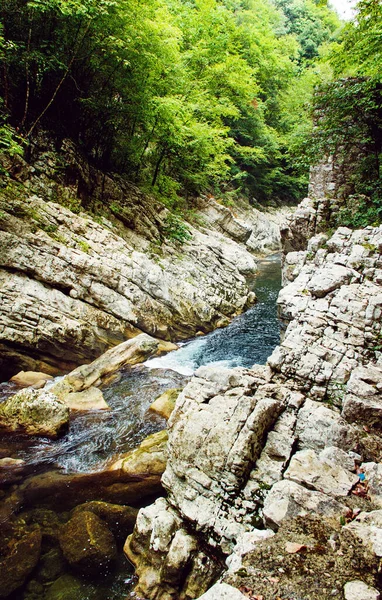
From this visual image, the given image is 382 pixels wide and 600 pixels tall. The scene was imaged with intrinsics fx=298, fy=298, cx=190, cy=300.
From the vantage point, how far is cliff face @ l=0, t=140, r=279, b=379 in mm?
11164

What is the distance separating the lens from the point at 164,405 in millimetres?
9570

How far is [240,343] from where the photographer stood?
14523 mm

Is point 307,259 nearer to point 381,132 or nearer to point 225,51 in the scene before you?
point 381,132

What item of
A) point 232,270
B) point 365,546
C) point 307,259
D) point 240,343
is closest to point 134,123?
point 232,270

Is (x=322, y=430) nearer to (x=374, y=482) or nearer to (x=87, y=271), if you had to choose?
(x=374, y=482)

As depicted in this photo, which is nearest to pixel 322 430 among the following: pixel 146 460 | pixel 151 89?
pixel 146 460

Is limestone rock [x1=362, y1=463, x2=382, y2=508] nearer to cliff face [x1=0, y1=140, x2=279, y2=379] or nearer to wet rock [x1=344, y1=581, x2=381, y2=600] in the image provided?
wet rock [x1=344, y1=581, x2=381, y2=600]

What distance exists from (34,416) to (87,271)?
247 inches

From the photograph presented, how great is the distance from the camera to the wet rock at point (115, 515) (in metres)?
5.96

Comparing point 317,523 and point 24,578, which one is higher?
point 317,523

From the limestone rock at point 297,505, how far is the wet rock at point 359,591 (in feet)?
3.24

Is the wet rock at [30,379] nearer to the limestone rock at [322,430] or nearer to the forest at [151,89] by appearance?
the forest at [151,89]

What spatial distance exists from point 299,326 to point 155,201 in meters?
14.0

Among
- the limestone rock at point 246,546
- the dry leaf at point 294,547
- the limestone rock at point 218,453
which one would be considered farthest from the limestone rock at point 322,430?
the dry leaf at point 294,547
